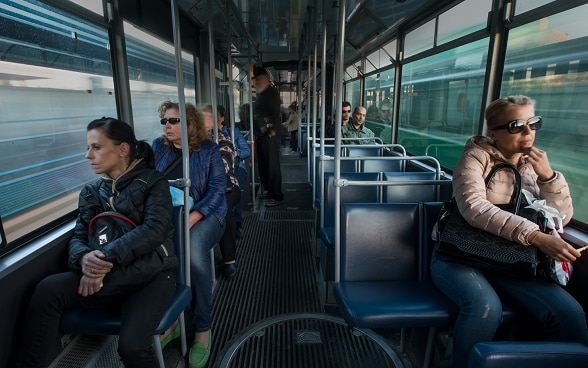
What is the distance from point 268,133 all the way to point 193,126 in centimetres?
282

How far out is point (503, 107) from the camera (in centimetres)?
171

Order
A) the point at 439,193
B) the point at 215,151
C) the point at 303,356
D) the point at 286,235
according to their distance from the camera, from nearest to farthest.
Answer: the point at 303,356 → the point at 215,151 → the point at 439,193 → the point at 286,235

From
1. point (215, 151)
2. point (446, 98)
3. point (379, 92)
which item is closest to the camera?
point (215, 151)

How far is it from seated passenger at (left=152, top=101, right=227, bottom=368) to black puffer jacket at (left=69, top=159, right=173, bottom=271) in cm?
42

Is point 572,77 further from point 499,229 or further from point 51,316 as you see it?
point 51,316

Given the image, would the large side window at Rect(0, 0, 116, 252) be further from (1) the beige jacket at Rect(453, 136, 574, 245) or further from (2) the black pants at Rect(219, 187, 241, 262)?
(1) the beige jacket at Rect(453, 136, 574, 245)

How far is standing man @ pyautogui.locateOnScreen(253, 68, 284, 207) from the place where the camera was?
16.2 feet

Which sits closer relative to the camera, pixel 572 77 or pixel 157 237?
pixel 157 237

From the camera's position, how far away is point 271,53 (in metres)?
9.59

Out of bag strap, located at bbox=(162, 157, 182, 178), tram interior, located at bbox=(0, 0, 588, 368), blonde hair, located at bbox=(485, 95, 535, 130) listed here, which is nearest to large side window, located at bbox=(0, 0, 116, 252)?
tram interior, located at bbox=(0, 0, 588, 368)

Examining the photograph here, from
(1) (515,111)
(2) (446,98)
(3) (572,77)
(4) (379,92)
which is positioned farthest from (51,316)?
(4) (379,92)

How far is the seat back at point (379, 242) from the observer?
199cm

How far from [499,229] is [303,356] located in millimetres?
1308

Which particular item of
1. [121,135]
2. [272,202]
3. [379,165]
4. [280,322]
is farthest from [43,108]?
[272,202]
